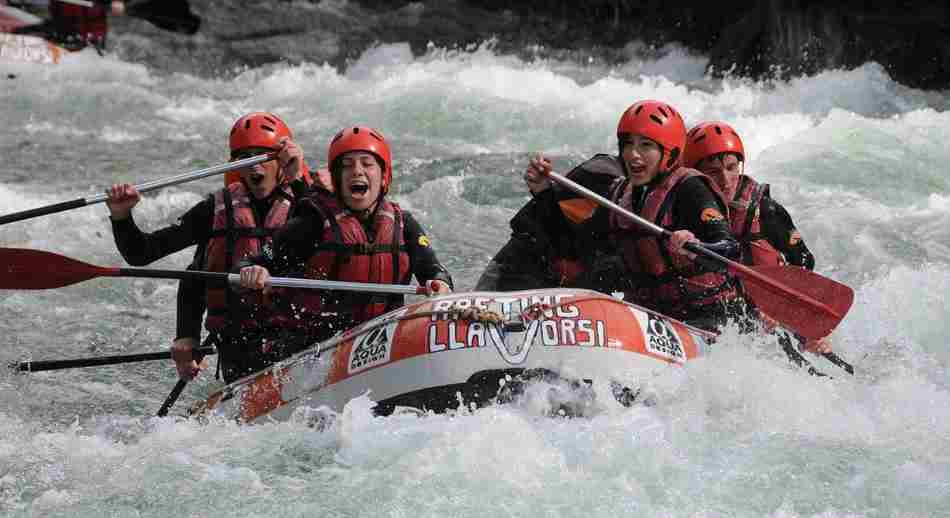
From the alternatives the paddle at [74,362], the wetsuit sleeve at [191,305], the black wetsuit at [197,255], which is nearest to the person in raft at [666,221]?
the black wetsuit at [197,255]

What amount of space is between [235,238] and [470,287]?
3001 millimetres

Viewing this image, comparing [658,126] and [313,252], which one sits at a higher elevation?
[658,126]

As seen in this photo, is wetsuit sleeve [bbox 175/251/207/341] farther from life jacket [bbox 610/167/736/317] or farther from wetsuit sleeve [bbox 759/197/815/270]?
wetsuit sleeve [bbox 759/197/815/270]

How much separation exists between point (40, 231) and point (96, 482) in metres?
5.26

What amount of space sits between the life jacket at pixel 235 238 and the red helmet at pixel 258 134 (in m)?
0.23

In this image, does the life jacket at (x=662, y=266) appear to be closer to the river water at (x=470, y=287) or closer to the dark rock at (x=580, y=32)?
the river water at (x=470, y=287)

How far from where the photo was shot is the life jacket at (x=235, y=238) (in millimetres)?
5613

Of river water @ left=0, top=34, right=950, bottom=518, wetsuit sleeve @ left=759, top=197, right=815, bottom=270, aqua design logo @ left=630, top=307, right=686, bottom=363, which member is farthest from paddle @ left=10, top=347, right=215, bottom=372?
wetsuit sleeve @ left=759, top=197, right=815, bottom=270

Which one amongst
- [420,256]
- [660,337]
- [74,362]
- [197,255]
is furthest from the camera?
[74,362]

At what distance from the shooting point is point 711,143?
6.28 metres

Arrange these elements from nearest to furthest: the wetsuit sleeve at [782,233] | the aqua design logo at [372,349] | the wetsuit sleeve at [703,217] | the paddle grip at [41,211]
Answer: the aqua design logo at [372,349] → the wetsuit sleeve at [703,217] → the paddle grip at [41,211] → the wetsuit sleeve at [782,233]

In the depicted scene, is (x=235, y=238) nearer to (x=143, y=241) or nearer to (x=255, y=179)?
(x=255, y=179)

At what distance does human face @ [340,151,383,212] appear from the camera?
5.25 meters

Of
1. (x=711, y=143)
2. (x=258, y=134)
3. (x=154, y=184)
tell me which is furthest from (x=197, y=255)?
(x=711, y=143)
